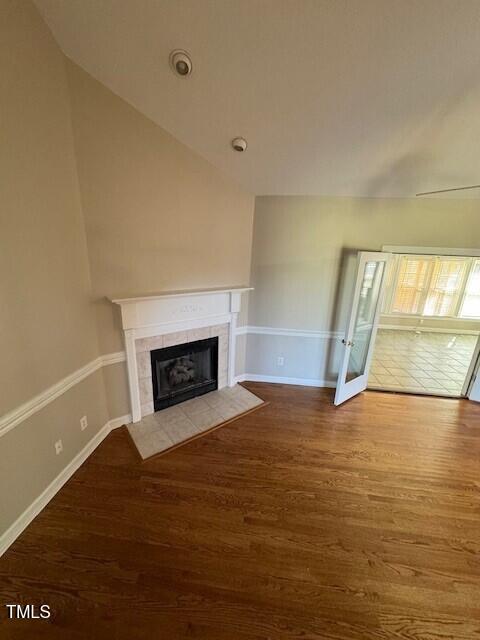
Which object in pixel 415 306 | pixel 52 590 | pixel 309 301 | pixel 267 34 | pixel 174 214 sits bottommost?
pixel 52 590

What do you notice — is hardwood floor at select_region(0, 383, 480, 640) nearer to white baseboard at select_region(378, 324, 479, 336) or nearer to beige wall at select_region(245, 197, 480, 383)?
beige wall at select_region(245, 197, 480, 383)

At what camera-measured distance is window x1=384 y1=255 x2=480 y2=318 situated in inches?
255

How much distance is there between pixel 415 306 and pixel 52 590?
26.9ft

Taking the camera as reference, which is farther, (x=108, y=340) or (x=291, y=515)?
(x=108, y=340)

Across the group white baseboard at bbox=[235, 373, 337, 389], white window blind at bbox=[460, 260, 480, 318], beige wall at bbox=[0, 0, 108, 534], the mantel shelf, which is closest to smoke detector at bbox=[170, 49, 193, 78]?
beige wall at bbox=[0, 0, 108, 534]

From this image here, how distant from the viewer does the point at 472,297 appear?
651 centimetres

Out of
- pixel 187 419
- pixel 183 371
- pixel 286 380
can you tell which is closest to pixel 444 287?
pixel 286 380

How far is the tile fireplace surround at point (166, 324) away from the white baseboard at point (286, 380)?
0.65 metres

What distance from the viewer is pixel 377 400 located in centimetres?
342

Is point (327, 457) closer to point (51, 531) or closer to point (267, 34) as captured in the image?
point (51, 531)

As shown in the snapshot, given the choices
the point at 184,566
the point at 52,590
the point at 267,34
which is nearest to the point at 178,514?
the point at 184,566

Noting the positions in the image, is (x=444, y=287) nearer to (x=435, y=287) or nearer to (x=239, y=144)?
(x=435, y=287)

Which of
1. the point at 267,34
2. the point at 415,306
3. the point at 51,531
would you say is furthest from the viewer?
the point at 415,306

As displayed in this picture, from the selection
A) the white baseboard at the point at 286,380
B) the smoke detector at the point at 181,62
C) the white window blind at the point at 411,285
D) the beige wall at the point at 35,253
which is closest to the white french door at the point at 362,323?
the white baseboard at the point at 286,380
